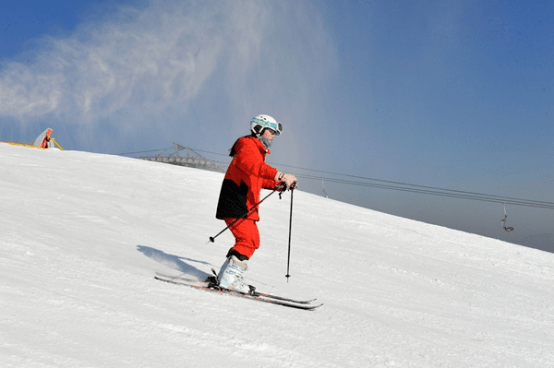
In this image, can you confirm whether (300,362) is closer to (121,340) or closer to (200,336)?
(200,336)

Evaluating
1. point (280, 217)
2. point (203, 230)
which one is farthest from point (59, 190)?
point (280, 217)

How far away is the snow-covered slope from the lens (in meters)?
2.28

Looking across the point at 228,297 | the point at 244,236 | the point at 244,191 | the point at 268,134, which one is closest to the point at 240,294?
the point at 228,297

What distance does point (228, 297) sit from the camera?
362 centimetres

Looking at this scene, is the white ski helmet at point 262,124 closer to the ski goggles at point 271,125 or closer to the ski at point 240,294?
the ski goggles at point 271,125

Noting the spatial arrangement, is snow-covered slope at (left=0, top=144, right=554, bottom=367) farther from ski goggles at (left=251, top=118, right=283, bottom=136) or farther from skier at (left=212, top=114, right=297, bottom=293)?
ski goggles at (left=251, top=118, right=283, bottom=136)

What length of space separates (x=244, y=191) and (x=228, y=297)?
1181mm

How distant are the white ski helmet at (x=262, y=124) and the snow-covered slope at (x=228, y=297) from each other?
5.98ft

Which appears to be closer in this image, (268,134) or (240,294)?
(240,294)

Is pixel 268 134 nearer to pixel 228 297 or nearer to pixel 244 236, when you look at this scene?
pixel 244 236

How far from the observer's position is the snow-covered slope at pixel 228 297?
2.28 metres

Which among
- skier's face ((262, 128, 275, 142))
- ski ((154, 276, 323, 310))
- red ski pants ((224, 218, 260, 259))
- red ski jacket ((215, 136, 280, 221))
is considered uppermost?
skier's face ((262, 128, 275, 142))

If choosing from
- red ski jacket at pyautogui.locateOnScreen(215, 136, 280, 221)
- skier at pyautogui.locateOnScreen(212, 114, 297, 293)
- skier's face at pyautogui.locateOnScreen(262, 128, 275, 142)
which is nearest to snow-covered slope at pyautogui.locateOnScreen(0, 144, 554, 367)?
skier at pyautogui.locateOnScreen(212, 114, 297, 293)

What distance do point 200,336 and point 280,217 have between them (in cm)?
822
